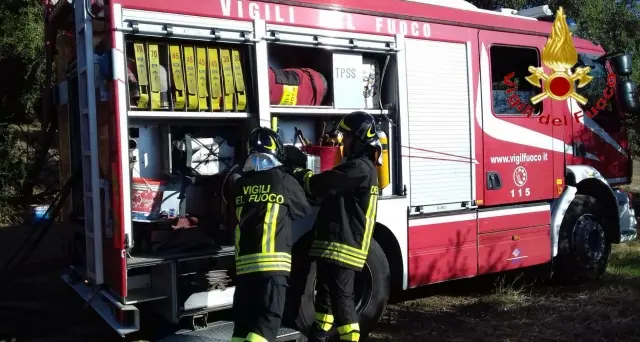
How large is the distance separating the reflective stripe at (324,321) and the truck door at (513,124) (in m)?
2.30

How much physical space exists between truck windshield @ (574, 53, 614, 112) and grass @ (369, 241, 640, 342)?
2152 mm

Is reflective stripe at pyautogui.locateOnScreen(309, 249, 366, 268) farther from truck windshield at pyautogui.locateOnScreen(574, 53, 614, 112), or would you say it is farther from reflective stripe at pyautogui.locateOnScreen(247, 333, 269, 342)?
truck windshield at pyautogui.locateOnScreen(574, 53, 614, 112)

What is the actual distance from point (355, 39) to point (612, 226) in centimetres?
430

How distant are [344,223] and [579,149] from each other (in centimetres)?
381

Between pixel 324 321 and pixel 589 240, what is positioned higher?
pixel 589 240

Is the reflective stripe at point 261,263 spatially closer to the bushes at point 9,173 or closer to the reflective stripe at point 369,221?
the reflective stripe at point 369,221

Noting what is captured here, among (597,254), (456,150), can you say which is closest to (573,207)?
(597,254)

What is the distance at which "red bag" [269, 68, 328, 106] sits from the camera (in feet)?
17.0

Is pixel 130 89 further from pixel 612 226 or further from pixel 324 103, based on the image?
pixel 612 226

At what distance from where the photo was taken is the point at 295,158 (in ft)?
16.7

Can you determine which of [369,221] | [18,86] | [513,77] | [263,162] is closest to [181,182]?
[263,162]

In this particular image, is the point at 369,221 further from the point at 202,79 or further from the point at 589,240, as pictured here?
the point at 589,240

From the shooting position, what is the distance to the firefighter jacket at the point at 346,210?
15.2 feet

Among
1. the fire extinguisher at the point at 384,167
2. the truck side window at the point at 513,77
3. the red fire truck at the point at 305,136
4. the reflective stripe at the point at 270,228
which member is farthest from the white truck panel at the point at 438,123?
the reflective stripe at the point at 270,228
